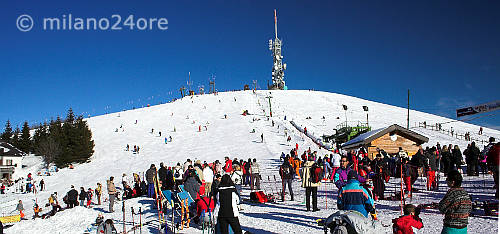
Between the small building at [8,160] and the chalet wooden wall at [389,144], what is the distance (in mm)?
47351

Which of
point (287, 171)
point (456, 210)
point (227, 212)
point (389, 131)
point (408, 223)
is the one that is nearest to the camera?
point (456, 210)

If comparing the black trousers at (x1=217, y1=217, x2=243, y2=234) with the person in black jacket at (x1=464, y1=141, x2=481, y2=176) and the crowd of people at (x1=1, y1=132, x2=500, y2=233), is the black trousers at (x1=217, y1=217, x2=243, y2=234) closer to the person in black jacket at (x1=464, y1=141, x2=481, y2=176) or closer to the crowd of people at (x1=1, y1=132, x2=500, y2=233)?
the crowd of people at (x1=1, y1=132, x2=500, y2=233)

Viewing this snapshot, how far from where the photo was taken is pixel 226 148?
37.8 m

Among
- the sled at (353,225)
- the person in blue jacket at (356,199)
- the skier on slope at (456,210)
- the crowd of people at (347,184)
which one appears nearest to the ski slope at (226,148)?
the crowd of people at (347,184)

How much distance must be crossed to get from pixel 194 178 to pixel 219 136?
3401cm

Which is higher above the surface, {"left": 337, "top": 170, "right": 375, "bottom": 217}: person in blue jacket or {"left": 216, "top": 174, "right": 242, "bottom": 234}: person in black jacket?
{"left": 337, "top": 170, "right": 375, "bottom": 217}: person in blue jacket

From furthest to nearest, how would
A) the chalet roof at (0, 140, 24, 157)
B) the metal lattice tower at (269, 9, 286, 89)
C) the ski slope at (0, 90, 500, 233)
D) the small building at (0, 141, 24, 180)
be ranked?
1. the metal lattice tower at (269, 9, 286, 89)
2. the chalet roof at (0, 140, 24, 157)
3. the small building at (0, 141, 24, 180)
4. the ski slope at (0, 90, 500, 233)

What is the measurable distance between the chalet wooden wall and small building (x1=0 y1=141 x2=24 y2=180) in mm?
47351

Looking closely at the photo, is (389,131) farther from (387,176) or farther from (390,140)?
(387,176)

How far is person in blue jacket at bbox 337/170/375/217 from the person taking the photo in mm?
6297

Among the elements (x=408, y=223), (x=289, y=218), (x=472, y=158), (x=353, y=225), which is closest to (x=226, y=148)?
(x=472, y=158)

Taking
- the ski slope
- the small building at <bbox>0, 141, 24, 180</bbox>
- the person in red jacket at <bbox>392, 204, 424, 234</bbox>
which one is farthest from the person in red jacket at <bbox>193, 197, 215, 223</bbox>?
the small building at <bbox>0, 141, 24, 180</bbox>

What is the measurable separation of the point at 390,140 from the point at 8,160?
165 feet

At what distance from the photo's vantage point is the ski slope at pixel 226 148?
34.8 feet
